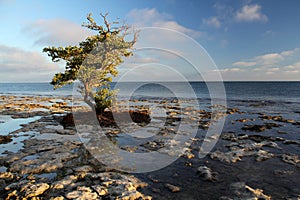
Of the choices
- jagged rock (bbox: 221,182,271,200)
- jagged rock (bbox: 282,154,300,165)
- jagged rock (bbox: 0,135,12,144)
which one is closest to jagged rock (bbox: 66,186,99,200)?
jagged rock (bbox: 221,182,271,200)

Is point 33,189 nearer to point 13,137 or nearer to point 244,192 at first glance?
point 244,192

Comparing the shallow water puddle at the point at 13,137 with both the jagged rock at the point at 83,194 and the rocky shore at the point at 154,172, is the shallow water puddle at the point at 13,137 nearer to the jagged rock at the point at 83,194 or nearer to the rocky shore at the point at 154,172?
the rocky shore at the point at 154,172

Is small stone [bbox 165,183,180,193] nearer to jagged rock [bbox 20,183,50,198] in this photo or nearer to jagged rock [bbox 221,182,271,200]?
jagged rock [bbox 221,182,271,200]

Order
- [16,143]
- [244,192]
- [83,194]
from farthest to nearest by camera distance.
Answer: [16,143] < [244,192] < [83,194]

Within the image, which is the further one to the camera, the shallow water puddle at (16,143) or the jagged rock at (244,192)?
the shallow water puddle at (16,143)

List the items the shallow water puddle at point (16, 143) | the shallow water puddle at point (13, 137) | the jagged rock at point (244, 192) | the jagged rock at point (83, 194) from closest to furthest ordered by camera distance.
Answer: the jagged rock at point (83, 194) → the jagged rock at point (244, 192) → the shallow water puddle at point (16, 143) → the shallow water puddle at point (13, 137)

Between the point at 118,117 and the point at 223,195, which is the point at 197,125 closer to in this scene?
the point at 118,117

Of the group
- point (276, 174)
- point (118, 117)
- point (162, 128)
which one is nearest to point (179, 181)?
point (276, 174)

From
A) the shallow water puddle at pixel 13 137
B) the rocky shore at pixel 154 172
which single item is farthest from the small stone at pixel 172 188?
the shallow water puddle at pixel 13 137

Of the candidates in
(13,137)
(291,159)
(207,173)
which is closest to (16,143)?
(13,137)

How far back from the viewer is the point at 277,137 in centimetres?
1845

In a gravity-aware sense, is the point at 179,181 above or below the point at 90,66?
below

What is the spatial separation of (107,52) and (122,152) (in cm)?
1297

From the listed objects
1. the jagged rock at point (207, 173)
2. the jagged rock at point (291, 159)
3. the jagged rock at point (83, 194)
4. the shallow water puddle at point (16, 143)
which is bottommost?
the jagged rock at point (207, 173)
